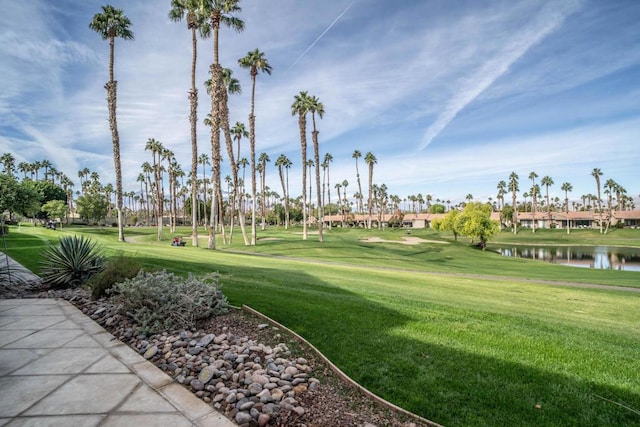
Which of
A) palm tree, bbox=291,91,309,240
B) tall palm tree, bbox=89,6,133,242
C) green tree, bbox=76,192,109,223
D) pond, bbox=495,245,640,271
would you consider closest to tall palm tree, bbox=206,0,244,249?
tall palm tree, bbox=89,6,133,242

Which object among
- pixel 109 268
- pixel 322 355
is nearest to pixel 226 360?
pixel 322 355

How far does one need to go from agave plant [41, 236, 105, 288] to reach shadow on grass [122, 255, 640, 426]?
22.4 feet

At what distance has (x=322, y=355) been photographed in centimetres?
466

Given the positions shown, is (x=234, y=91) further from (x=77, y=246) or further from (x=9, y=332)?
(x=9, y=332)

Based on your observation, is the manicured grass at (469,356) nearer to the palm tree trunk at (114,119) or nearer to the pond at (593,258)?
the palm tree trunk at (114,119)

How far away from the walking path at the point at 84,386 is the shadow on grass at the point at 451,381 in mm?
2003

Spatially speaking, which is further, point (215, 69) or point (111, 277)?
point (215, 69)

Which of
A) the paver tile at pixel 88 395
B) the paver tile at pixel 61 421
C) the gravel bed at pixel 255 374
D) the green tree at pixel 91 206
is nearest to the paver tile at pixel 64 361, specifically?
the paver tile at pixel 88 395

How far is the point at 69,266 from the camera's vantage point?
9.75 m

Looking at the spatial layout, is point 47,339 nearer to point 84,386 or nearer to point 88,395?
point 84,386

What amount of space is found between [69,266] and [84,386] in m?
7.47

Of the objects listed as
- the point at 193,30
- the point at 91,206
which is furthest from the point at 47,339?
the point at 91,206

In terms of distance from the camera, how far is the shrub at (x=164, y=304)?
222 inches

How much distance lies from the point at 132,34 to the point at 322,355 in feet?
128
